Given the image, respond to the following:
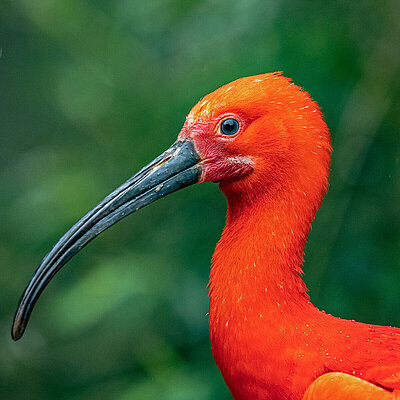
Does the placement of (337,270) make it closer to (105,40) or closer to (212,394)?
(212,394)

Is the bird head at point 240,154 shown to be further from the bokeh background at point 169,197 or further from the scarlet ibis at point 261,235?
the bokeh background at point 169,197

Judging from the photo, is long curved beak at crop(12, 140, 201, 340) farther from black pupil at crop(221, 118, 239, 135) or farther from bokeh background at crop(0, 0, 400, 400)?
bokeh background at crop(0, 0, 400, 400)

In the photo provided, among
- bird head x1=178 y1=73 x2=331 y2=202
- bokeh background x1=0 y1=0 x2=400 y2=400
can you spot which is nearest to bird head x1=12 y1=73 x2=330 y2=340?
bird head x1=178 y1=73 x2=331 y2=202

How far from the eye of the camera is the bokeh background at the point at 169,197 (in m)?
3.38

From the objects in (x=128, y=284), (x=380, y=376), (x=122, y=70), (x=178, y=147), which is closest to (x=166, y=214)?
(x=128, y=284)

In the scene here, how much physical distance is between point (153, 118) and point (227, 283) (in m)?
1.67

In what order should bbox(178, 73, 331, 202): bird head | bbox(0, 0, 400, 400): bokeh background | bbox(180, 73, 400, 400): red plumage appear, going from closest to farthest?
bbox(180, 73, 400, 400): red plumage → bbox(178, 73, 331, 202): bird head → bbox(0, 0, 400, 400): bokeh background

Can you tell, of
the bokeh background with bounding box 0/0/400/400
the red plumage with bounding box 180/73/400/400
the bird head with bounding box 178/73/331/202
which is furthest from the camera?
the bokeh background with bounding box 0/0/400/400

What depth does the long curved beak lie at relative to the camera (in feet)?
7.39

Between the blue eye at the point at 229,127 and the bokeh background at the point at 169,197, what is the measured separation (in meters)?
1.27

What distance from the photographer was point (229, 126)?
2.25 metres

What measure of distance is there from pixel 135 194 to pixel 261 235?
1.40 ft

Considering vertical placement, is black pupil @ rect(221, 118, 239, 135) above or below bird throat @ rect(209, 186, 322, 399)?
above

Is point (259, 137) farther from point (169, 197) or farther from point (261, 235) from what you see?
point (169, 197)
